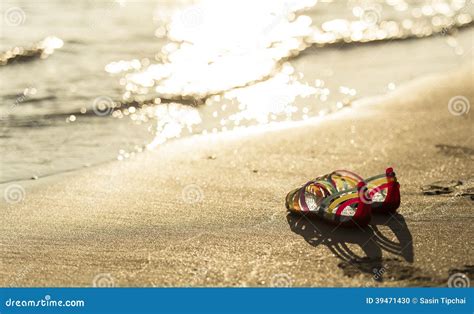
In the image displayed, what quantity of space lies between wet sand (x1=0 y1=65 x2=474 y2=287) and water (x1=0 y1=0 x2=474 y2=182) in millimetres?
771

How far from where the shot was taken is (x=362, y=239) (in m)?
6.18

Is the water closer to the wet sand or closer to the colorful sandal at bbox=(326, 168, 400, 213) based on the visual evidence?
the wet sand

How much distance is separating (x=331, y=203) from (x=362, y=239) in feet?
1.39

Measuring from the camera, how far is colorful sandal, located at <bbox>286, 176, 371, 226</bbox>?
20.6 ft

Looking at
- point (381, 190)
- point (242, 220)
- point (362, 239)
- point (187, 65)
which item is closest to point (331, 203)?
point (362, 239)

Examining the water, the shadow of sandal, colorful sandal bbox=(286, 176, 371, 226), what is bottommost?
the shadow of sandal

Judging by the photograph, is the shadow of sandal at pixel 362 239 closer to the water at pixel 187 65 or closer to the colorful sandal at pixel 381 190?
the colorful sandal at pixel 381 190

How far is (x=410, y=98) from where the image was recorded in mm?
10617

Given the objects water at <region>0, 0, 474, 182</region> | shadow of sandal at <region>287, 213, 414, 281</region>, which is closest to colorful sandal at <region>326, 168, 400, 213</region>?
shadow of sandal at <region>287, 213, 414, 281</region>

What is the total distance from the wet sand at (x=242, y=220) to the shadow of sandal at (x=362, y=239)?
1 cm

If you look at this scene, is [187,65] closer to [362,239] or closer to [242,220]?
[242,220]

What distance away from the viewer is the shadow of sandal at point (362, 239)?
5.86 m

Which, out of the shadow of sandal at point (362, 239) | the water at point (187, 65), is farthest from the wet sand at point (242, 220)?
the water at point (187, 65)

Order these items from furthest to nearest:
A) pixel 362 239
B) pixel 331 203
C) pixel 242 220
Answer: pixel 242 220 → pixel 331 203 → pixel 362 239
